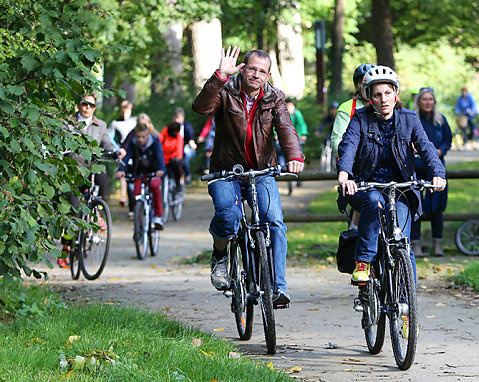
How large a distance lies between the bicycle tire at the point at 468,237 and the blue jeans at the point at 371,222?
650 centimetres

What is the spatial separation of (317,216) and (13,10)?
6.78 meters

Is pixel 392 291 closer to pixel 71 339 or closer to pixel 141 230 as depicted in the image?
pixel 71 339

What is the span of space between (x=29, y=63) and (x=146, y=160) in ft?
20.5

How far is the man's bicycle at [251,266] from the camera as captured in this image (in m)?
6.31

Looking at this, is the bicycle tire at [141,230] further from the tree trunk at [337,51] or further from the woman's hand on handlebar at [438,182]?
the tree trunk at [337,51]

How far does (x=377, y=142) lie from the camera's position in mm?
6277

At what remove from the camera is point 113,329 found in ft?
21.4

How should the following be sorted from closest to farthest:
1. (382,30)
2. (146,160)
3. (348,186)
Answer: (348,186)
(146,160)
(382,30)

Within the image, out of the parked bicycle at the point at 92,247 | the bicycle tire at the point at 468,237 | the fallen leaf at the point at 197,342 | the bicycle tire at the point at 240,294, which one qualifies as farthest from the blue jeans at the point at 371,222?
the bicycle tire at the point at 468,237

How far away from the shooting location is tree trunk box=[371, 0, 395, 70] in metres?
18.6

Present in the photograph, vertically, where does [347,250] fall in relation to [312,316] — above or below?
above

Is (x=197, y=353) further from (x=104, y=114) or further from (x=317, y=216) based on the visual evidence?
(x=104, y=114)

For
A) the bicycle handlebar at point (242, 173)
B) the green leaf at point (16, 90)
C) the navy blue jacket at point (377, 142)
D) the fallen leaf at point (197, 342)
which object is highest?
the green leaf at point (16, 90)

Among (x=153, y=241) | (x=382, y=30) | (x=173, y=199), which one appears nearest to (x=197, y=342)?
(x=153, y=241)
